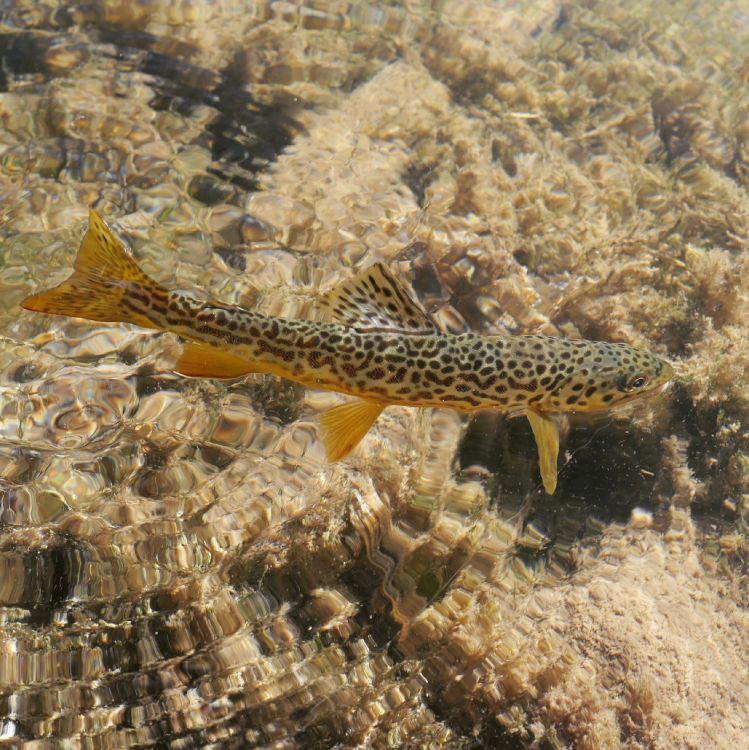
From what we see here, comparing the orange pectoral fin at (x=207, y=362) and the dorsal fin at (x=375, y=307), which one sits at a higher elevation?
the dorsal fin at (x=375, y=307)

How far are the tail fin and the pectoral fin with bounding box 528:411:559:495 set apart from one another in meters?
2.64

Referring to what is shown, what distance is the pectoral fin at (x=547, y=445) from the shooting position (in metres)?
4.49

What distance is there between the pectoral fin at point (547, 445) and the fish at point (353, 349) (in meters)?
0.20

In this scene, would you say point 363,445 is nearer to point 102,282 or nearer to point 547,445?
point 547,445

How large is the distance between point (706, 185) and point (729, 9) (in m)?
5.49

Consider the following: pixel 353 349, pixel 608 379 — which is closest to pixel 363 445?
pixel 353 349

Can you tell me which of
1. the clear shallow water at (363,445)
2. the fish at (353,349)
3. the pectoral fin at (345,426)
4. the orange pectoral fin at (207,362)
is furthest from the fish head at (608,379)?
the orange pectoral fin at (207,362)

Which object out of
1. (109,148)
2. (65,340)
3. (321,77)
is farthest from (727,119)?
(65,340)

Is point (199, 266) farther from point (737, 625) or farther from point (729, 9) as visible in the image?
point (729, 9)

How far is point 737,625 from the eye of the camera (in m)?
5.02

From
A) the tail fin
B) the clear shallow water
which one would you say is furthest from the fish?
the clear shallow water

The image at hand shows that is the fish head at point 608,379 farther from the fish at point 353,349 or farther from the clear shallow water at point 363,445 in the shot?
the clear shallow water at point 363,445

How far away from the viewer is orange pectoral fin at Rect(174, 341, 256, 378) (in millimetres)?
4035

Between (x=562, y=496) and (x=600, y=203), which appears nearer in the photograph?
(x=562, y=496)
